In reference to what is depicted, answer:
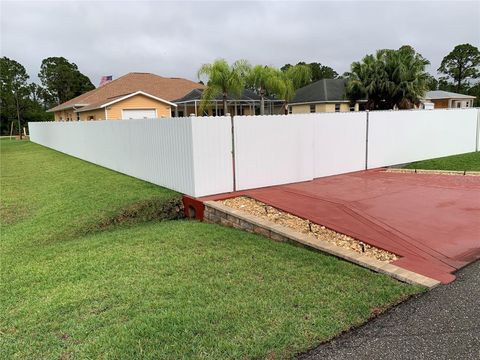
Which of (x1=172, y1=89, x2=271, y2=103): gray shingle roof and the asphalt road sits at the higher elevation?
(x1=172, y1=89, x2=271, y2=103): gray shingle roof

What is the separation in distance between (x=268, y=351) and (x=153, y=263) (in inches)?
92.5

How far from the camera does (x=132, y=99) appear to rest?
94.0 feet

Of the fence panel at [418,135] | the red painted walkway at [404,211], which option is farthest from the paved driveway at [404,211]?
the fence panel at [418,135]

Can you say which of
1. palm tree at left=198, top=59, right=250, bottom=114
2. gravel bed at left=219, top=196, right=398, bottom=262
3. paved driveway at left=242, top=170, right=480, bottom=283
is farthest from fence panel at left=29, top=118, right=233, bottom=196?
palm tree at left=198, top=59, right=250, bottom=114

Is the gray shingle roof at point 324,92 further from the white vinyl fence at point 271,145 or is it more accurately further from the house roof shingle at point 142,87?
the white vinyl fence at point 271,145

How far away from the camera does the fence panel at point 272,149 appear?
27.4 ft

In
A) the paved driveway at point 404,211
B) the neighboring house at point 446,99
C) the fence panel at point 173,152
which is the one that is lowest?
the paved driveway at point 404,211

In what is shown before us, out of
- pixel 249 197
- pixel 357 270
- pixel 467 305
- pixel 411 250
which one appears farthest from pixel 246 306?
pixel 249 197

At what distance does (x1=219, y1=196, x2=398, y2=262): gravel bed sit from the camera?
5029mm

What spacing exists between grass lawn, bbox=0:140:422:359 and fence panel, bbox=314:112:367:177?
14.2 feet

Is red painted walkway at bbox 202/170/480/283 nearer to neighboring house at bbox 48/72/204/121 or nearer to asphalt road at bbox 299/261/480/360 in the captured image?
asphalt road at bbox 299/261/480/360

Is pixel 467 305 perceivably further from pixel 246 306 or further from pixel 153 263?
pixel 153 263

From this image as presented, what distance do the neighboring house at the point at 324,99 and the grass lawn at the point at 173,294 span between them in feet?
103

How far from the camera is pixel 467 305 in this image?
364 centimetres
